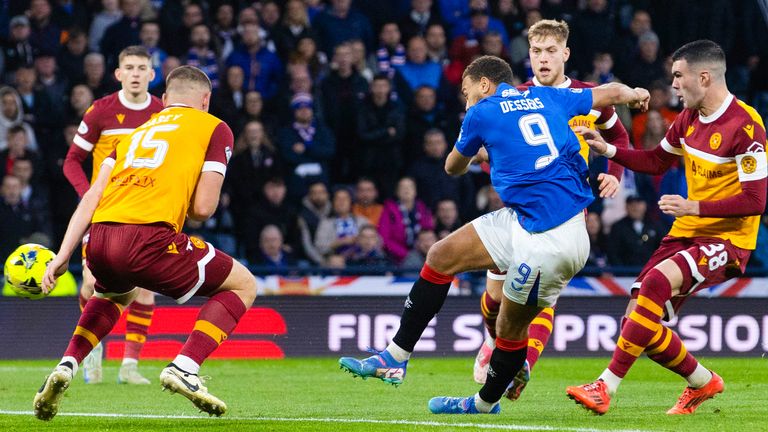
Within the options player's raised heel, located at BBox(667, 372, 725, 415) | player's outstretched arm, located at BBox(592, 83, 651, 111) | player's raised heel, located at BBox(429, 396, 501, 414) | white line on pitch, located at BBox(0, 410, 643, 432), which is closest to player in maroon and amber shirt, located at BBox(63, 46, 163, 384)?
white line on pitch, located at BBox(0, 410, 643, 432)

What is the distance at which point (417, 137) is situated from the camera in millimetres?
16562

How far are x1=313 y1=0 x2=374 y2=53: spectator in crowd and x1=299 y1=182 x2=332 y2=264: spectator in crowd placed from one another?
7.91 feet

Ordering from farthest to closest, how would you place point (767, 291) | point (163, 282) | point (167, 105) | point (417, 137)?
1. point (417, 137)
2. point (767, 291)
3. point (167, 105)
4. point (163, 282)

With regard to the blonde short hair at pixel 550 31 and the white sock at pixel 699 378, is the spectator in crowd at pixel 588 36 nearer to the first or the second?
the blonde short hair at pixel 550 31

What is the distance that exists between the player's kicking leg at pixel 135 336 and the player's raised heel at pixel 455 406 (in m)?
3.61

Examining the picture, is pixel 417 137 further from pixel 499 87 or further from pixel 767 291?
pixel 499 87

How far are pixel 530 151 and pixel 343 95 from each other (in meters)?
9.35

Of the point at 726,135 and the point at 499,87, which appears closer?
the point at 499,87

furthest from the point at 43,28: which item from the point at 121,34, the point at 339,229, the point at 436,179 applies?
the point at 436,179

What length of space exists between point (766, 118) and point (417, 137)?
15.9ft

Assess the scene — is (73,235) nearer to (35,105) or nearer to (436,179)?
(35,105)

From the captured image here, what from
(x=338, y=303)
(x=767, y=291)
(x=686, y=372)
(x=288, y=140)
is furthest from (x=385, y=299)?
(x=686, y=372)

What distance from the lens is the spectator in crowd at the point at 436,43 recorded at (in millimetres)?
16797

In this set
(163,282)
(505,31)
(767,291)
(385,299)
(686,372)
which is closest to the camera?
(163,282)
